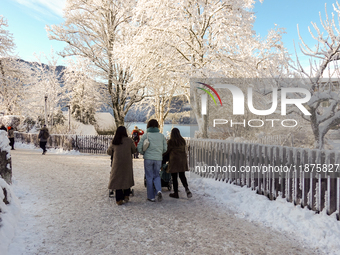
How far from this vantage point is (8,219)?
3.91 metres

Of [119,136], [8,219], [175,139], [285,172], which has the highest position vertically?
[119,136]

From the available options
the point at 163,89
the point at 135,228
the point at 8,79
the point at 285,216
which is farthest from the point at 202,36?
the point at 8,79

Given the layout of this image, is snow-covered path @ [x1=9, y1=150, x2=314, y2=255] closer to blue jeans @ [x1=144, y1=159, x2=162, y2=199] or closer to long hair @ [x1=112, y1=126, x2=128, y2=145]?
blue jeans @ [x1=144, y1=159, x2=162, y2=199]

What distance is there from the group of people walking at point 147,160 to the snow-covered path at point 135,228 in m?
0.33

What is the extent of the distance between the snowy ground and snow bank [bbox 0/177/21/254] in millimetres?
89

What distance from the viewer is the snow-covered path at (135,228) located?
11.4ft

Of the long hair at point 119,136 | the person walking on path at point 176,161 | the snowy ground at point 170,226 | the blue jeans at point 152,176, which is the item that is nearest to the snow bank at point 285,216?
the snowy ground at point 170,226

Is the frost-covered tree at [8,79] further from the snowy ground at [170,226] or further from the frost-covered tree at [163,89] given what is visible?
the snowy ground at [170,226]

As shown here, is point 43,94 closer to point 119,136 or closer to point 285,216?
point 119,136

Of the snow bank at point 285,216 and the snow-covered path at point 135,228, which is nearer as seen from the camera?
the snow-covered path at point 135,228

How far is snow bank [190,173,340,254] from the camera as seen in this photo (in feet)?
12.2

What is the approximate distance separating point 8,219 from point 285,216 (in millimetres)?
4767

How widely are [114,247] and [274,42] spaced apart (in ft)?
59.6

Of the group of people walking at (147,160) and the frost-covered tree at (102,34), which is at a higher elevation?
the frost-covered tree at (102,34)
